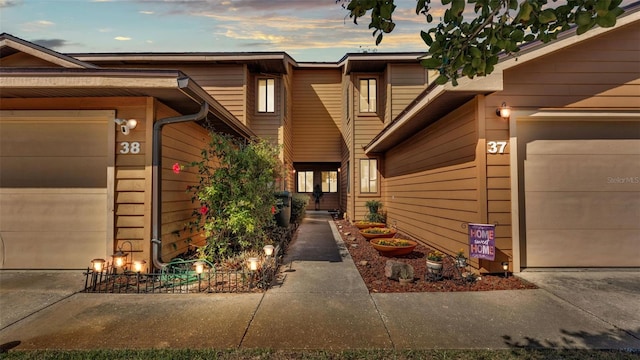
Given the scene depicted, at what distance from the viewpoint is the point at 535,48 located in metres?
4.61

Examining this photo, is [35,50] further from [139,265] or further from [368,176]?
[368,176]

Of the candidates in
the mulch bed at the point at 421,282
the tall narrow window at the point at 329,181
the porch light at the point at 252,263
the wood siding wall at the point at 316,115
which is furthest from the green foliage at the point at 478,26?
the tall narrow window at the point at 329,181

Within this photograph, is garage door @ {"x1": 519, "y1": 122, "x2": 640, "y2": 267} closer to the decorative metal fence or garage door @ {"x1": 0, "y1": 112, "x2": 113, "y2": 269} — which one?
the decorative metal fence

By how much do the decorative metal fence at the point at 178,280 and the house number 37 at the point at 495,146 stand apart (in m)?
4.14

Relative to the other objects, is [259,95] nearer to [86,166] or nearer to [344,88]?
[344,88]

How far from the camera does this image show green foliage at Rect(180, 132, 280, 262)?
17.1 ft

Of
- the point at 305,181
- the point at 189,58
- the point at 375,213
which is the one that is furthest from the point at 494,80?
the point at 305,181

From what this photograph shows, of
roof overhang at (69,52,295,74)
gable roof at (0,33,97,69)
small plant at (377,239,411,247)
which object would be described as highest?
roof overhang at (69,52,295,74)

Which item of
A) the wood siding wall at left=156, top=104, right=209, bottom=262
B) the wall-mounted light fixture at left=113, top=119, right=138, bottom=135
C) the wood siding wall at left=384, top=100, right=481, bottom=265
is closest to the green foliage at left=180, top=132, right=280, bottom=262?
the wood siding wall at left=156, top=104, right=209, bottom=262

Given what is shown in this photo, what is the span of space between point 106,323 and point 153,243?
171cm

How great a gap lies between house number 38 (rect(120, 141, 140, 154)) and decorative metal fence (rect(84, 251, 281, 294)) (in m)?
1.84

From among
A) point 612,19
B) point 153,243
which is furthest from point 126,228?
point 612,19

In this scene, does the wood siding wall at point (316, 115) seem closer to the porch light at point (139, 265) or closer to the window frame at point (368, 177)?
the window frame at point (368, 177)

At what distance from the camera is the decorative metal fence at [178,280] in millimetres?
4129
